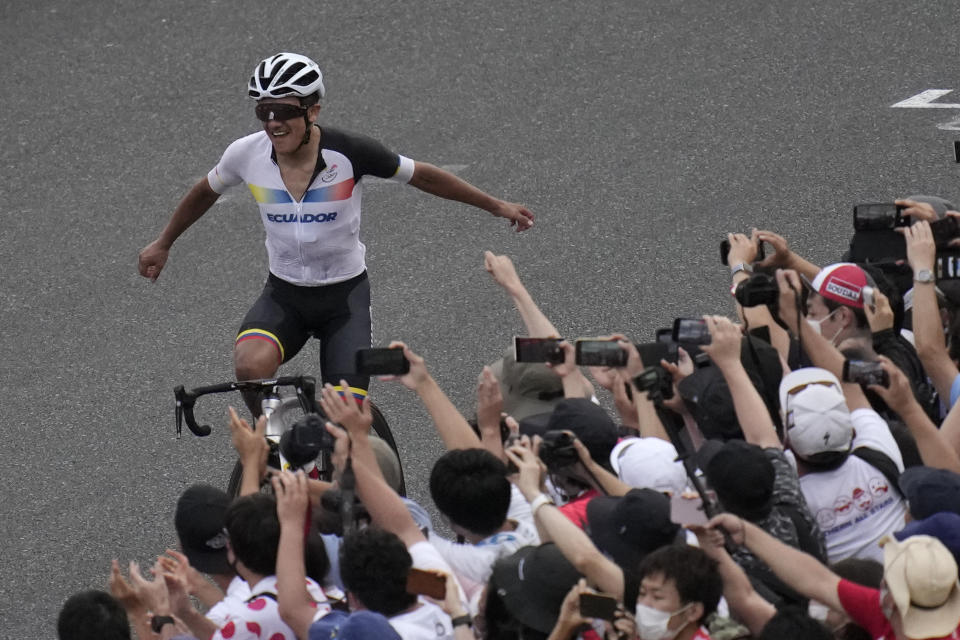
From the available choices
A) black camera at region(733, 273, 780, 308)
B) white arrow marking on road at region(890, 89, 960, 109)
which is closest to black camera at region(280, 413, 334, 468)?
black camera at region(733, 273, 780, 308)

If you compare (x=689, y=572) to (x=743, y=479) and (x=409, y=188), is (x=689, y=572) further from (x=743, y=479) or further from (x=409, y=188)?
(x=409, y=188)

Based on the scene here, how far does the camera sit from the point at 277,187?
737 cm

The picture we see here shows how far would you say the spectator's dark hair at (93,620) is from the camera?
4758mm

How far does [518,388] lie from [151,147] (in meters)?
6.02

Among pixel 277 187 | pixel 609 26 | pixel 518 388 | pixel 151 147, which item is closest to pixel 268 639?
pixel 518 388

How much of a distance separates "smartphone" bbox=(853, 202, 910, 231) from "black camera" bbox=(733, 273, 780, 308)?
1.10 meters

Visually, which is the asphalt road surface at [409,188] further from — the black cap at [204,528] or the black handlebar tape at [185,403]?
the black cap at [204,528]

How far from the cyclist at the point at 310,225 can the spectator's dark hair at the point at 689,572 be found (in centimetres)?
286

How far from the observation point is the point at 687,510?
15.5 ft

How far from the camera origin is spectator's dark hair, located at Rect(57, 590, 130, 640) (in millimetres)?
4758

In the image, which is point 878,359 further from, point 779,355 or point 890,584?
point 890,584

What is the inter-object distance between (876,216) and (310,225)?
2.58 metres

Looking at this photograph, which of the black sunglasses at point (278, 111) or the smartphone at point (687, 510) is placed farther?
the black sunglasses at point (278, 111)

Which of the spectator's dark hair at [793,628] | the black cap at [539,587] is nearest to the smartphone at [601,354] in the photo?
the black cap at [539,587]
